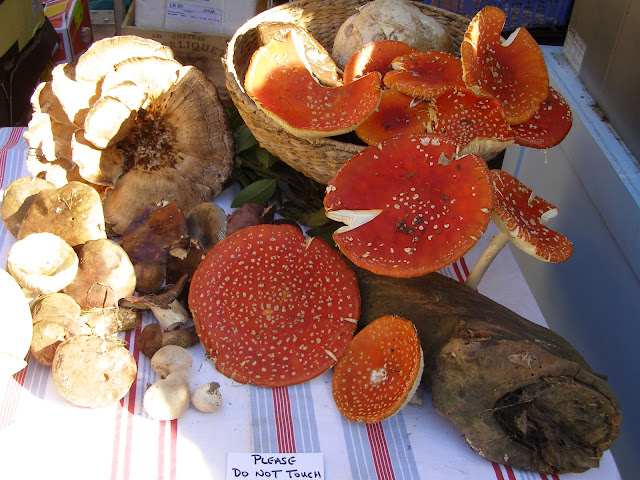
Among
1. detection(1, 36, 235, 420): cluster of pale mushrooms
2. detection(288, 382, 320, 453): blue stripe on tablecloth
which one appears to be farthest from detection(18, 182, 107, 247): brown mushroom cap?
detection(288, 382, 320, 453): blue stripe on tablecloth

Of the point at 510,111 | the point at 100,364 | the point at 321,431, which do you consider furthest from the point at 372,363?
the point at 510,111

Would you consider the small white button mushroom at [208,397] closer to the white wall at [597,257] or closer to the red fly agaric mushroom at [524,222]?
the red fly agaric mushroom at [524,222]

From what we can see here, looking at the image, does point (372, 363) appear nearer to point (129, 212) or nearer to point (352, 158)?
point (352, 158)

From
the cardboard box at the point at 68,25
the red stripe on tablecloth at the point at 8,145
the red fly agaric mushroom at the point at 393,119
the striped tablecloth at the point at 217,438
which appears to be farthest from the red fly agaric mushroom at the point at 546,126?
the cardboard box at the point at 68,25

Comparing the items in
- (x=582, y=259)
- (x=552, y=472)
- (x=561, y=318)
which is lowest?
(x=561, y=318)

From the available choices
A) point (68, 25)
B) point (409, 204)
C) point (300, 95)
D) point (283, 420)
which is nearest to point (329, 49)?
point (300, 95)

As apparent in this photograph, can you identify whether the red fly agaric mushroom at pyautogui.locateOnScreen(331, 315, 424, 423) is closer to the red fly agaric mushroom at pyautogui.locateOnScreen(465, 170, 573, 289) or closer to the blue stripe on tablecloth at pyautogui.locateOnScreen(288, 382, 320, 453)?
the blue stripe on tablecloth at pyautogui.locateOnScreen(288, 382, 320, 453)
